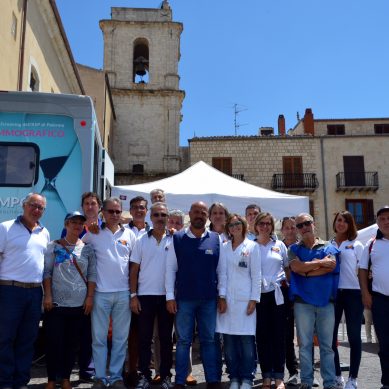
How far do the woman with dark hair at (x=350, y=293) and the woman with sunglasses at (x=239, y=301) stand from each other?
1055 millimetres

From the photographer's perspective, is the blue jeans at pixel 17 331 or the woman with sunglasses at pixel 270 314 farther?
the woman with sunglasses at pixel 270 314

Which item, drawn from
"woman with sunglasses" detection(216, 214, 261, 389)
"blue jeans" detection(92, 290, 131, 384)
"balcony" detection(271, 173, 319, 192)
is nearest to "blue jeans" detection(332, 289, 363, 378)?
"woman with sunglasses" detection(216, 214, 261, 389)

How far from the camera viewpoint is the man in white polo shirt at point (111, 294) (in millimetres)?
4973

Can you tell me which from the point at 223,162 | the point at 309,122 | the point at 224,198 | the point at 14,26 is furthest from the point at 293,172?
the point at 224,198

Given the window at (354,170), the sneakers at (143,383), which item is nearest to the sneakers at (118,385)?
the sneakers at (143,383)

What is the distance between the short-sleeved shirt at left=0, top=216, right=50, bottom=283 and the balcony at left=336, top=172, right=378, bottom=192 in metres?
28.2

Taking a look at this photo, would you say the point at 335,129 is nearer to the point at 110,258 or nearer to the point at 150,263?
the point at 150,263

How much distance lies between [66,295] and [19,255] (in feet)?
2.05

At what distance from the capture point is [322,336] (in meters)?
5.00

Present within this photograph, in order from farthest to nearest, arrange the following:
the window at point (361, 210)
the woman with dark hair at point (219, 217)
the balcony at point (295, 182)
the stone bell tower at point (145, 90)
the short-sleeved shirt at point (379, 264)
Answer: the stone bell tower at point (145, 90), the balcony at point (295, 182), the window at point (361, 210), the woman with dark hair at point (219, 217), the short-sleeved shirt at point (379, 264)

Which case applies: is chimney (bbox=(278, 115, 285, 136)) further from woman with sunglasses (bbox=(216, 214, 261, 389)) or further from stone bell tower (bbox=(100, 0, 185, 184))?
woman with sunglasses (bbox=(216, 214, 261, 389))

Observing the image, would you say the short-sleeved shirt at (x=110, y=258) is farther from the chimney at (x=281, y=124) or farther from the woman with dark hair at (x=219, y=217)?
the chimney at (x=281, y=124)

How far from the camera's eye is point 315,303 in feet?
16.3

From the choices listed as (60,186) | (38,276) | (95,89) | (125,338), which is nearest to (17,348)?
(38,276)
